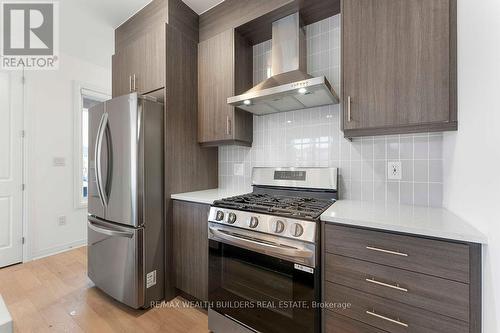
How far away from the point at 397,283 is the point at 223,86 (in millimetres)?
1831

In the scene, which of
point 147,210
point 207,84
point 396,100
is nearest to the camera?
point 396,100

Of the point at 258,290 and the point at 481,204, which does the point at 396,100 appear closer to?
the point at 481,204

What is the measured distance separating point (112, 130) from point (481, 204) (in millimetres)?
2344

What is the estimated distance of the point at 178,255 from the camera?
1887 millimetres

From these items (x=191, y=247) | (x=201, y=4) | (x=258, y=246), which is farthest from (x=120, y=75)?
(x=258, y=246)

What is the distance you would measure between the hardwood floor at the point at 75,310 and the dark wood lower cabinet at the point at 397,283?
42.6 inches

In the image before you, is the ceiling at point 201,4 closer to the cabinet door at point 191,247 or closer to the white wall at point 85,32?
the white wall at point 85,32

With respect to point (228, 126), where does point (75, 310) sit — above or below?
below

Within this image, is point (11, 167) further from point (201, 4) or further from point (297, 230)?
point (297, 230)

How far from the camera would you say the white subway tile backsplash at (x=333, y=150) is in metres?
1.45

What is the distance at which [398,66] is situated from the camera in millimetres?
1233

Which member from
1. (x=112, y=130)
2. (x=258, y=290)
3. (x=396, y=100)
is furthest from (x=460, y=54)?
(x=112, y=130)

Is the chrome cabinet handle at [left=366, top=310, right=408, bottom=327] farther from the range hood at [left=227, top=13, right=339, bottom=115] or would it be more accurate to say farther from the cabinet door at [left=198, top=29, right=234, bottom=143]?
the cabinet door at [left=198, top=29, right=234, bottom=143]

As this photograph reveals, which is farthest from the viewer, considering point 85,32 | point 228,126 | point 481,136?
point 85,32
